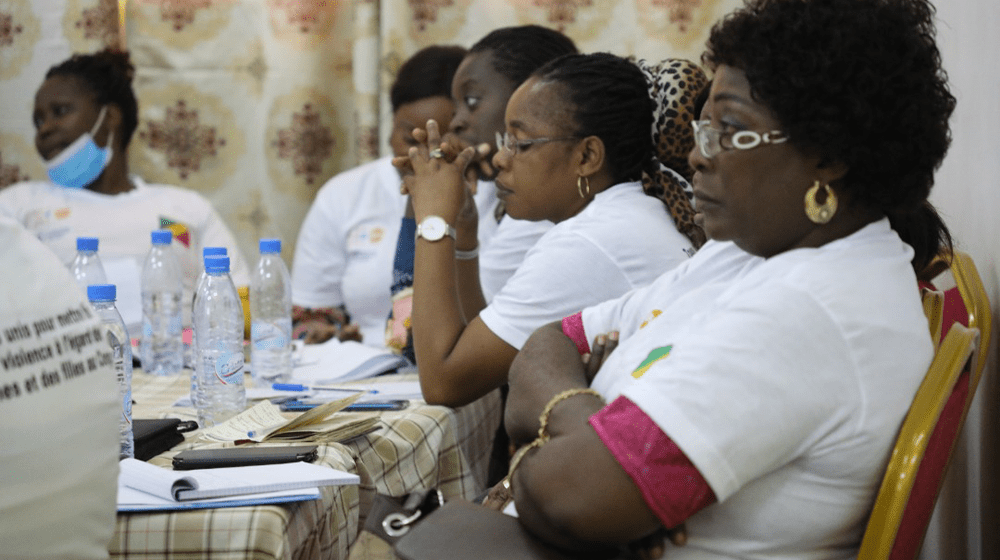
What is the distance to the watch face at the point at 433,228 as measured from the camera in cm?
195

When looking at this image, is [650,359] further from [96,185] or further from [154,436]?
[96,185]

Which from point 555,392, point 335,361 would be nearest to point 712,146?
point 555,392

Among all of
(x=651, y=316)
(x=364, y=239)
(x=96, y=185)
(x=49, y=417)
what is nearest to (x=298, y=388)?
(x=651, y=316)

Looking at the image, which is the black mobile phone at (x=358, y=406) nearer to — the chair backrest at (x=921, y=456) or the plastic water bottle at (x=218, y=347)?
the plastic water bottle at (x=218, y=347)

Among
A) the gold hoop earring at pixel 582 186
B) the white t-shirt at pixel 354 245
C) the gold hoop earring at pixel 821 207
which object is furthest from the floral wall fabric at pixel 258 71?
the gold hoop earring at pixel 821 207

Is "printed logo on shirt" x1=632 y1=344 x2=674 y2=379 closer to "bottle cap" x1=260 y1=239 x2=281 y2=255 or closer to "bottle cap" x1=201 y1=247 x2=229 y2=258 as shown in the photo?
"bottle cap" x1=201 y1=247 x2=229 y2=258

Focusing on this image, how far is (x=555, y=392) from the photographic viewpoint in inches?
49.6

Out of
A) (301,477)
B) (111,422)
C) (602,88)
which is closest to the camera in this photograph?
(111,422)

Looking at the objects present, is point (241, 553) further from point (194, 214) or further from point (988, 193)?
point (194, 214)

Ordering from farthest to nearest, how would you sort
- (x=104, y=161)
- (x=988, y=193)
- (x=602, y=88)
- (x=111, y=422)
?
(x=104, y=161) → (x=602, y=88) → (x=988, y=193) → (x=111, y=422)

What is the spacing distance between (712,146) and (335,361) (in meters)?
1.29

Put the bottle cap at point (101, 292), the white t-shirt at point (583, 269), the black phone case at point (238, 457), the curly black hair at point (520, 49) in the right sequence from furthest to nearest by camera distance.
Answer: the curly black hair at point (520, 49), the white t-shirt at point (583, 269), the bottle cap at point (101, 292), the black phone case at point (238, 457)

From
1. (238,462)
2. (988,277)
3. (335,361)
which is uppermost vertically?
(988,277)

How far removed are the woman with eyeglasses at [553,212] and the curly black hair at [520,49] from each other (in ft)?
1.37
